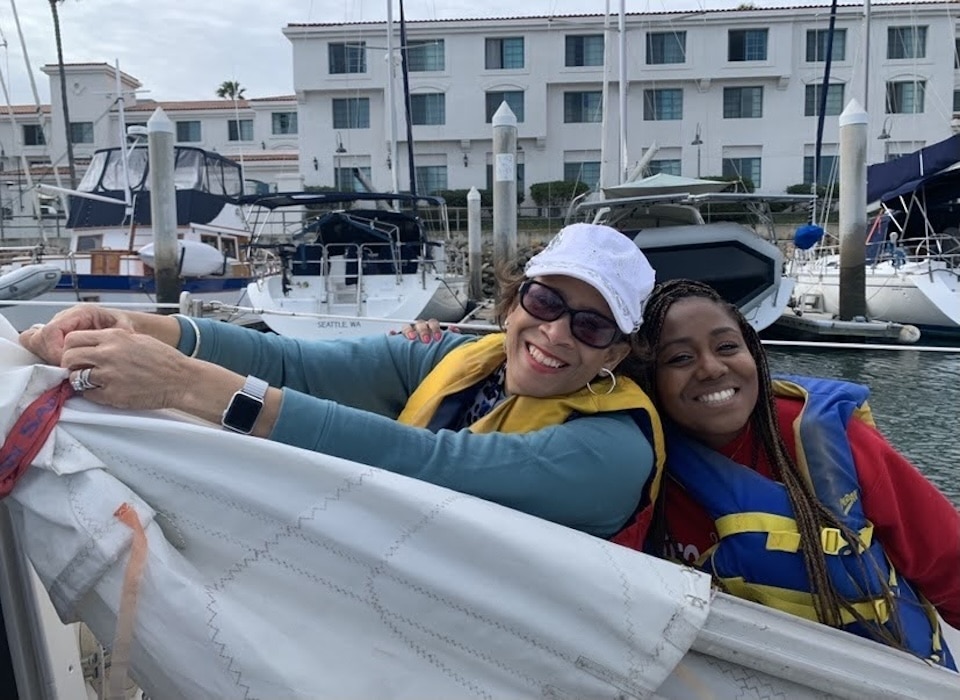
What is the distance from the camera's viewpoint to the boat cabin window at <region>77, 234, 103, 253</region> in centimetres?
1719

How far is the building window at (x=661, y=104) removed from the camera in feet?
111

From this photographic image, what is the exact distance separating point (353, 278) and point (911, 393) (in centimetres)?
818

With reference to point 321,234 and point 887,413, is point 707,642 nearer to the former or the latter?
point 887,413

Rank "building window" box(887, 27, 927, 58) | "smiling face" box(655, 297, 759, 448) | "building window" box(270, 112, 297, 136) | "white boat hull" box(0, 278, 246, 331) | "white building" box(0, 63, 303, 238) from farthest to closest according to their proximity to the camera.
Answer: "building window" box(270, 112, 297, 136) → "white building" box(0, 63, 303, 238) → "building window" box(887, 27, 927, 58) → "white boat hull" box(0, 278, 246, 331) → "smiling face" box(655, 297, 759, 448)

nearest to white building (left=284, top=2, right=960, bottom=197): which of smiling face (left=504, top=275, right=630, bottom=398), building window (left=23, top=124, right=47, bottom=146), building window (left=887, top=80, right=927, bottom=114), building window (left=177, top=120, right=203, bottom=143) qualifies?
building window (left=887, top=80, right=927, bottom=114)

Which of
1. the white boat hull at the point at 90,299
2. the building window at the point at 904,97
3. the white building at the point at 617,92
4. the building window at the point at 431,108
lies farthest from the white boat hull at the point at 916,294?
the building window at the point at 431,108

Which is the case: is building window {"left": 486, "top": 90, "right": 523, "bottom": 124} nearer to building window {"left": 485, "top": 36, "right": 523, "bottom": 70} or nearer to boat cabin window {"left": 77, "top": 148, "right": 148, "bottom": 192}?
building window {"left": 485, "top": 36, "right": 523, "bottom": 70}

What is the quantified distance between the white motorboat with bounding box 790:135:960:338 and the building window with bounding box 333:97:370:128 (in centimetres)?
2073

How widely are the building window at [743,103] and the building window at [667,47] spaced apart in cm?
239

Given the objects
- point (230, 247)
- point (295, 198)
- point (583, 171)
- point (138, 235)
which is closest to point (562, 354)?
point (295, 198)

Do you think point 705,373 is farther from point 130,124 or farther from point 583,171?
point 130,124

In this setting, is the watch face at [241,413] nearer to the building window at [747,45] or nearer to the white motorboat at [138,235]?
the white motorboat at [138,235]

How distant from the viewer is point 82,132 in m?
38.7

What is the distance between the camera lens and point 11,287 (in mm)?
6191
